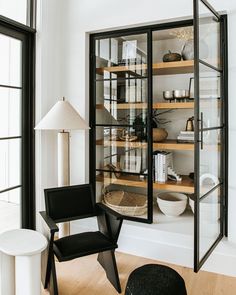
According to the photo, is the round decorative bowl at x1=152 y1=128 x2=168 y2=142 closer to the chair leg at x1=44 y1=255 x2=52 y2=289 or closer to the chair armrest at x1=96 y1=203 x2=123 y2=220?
the chair armrest at x1=96 y1=203 x2=123 y2=220

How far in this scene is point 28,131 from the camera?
2867 mm

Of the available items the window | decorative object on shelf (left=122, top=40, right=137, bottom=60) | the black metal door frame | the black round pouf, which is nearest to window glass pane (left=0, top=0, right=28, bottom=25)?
the window

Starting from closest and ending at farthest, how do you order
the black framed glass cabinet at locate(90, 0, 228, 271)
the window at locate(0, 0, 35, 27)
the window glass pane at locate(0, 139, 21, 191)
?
the black framed glass cabinet at locate(90, 0, 228, 271) < the window at locate(0, 0, 35, 27) < the window glass pane at locate(0, 139, 21, 191)

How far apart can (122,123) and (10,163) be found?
124 centimetres

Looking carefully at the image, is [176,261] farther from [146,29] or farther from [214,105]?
[146,29]

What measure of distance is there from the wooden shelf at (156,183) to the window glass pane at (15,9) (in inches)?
73.2

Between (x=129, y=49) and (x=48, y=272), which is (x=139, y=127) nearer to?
(x=129, y=49)

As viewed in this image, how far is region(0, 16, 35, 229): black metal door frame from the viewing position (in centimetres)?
282

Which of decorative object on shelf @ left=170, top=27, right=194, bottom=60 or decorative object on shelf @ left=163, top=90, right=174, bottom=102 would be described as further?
decorative object on shelf @ left=163, top=90, right=174, bottom=102

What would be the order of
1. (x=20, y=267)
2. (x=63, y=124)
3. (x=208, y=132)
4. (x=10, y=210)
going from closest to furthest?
(x=20, y=267)
(x=208, y=132)
(x=63, y=124)
(x=10, y=210)

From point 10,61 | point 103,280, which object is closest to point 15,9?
point 10,61

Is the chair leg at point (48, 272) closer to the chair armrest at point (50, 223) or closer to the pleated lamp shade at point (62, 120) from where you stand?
the chair armrest at point (50, 223)

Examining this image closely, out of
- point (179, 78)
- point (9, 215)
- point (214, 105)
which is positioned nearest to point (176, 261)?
point (214, 105)

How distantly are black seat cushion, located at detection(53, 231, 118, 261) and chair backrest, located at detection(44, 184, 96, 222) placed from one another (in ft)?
0.75
